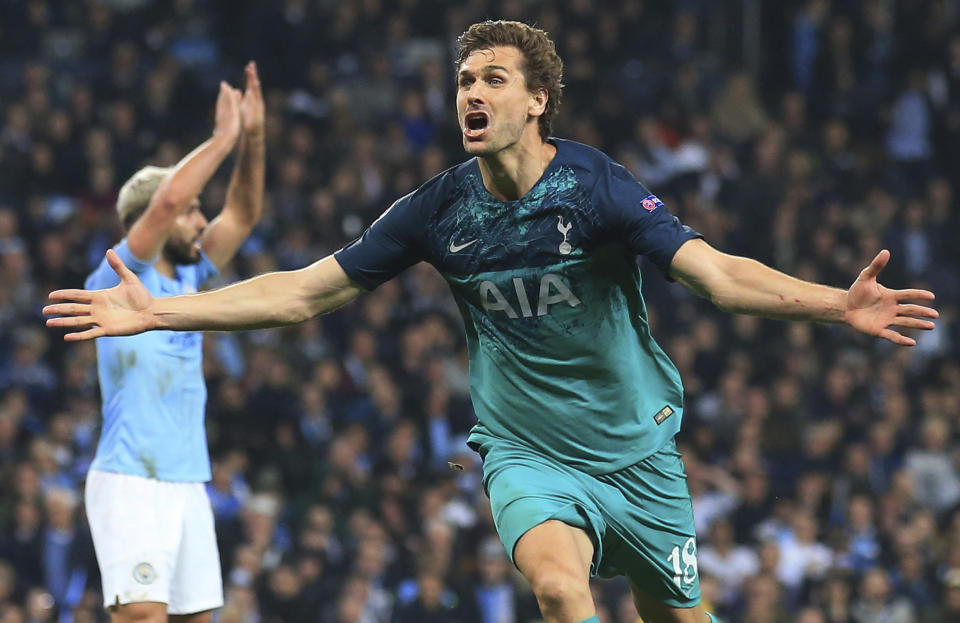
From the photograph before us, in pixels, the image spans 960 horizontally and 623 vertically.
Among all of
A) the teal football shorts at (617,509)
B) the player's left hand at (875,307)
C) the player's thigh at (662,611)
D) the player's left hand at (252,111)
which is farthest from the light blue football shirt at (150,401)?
the player's left hand at (875,307)

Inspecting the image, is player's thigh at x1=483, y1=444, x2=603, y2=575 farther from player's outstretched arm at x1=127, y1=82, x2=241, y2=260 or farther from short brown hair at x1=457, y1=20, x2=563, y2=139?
player's outstretched arm at x1=127, y1=82, x2=241, y2=260

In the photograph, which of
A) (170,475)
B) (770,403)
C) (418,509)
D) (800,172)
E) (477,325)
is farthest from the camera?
(800,172)

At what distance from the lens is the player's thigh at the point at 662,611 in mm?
6141

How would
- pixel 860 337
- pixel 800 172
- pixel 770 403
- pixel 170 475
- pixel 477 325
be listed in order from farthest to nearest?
1. pixel 800 172
2. pixel 860 337
3. pixel 770 403
4. pixel 170 475
5. pixel 477 325

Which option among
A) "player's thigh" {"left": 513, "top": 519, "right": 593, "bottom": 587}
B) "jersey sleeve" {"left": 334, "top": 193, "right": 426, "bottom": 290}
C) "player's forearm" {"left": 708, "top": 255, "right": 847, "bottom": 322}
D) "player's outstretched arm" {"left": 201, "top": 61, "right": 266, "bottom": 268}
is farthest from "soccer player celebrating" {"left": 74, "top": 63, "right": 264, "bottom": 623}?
"player's forearm" {"left": 708, "top": 255, "right": 847, "bottom": 322}

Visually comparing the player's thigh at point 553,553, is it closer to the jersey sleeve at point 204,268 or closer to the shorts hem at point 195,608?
the shorts hem at point 195,608

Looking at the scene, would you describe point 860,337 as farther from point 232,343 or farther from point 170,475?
point 170,475

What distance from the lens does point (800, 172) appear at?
653 inches

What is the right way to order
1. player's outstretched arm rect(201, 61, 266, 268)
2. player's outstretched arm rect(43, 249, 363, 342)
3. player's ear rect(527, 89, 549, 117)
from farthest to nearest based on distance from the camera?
1. player's outstretched arm rect(201, 61, 266, 268)
2. player's ear rect(527, 89, 549, 117)
3. player's outstretched arm rect(43, 249, 363, 342)

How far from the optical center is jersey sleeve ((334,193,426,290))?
19.2 ft

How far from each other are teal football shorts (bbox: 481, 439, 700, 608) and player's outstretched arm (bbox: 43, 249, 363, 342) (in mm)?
918

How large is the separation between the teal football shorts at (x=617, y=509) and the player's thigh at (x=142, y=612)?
1.87 m

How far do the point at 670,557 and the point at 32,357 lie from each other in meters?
8.20

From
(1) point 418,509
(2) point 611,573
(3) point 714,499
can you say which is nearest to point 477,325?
(2) point 611,573
